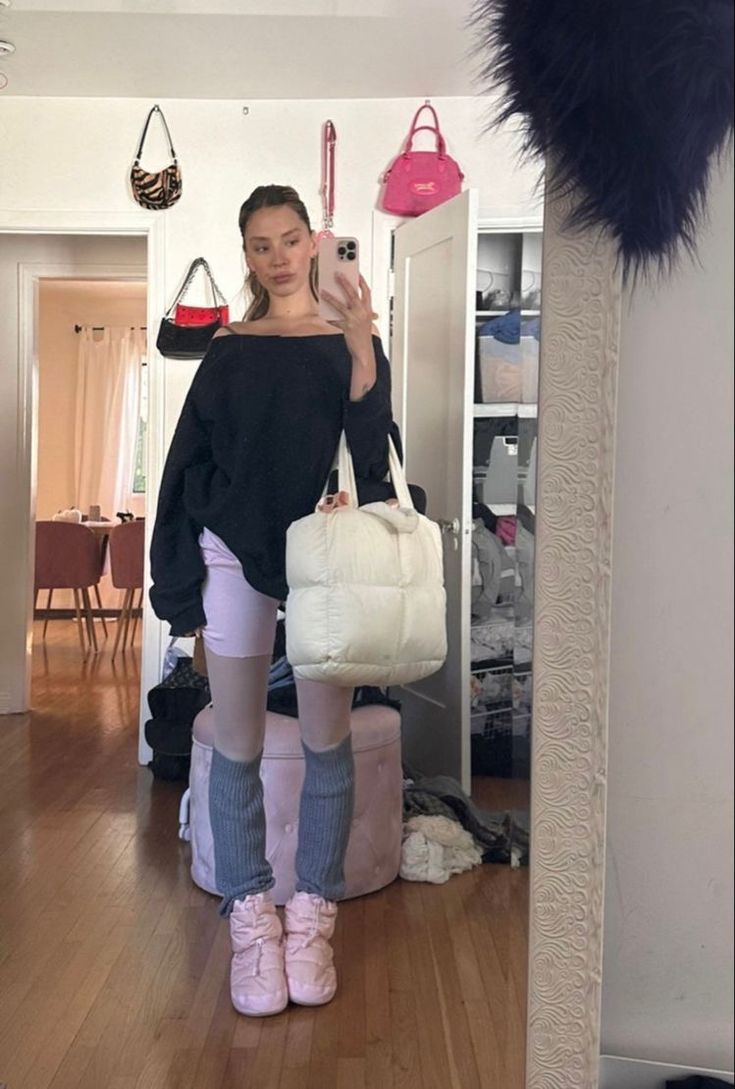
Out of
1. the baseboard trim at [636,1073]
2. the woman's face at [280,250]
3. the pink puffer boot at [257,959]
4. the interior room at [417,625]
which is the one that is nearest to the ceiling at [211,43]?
the interior room at [417,625]

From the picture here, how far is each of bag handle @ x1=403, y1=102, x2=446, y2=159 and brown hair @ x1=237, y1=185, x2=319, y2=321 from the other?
0.33 m

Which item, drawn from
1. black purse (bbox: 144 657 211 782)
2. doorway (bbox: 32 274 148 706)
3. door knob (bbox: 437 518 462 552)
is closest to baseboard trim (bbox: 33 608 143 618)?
doorway (bbox: 32 274 148 706)

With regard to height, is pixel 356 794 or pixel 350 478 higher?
pixel 350 478

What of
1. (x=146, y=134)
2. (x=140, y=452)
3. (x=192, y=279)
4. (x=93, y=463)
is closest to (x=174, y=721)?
(x=192, y=279)

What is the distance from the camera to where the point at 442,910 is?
1.26 metres

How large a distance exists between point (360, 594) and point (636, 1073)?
457 millimetres

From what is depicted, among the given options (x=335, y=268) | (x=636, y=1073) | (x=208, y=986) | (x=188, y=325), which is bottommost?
(x=208, y=986)

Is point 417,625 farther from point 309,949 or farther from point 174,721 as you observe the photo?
point 174,721

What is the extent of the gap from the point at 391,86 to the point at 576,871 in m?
1.33

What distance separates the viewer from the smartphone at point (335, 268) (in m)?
1.04

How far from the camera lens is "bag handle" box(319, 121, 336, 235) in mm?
1323

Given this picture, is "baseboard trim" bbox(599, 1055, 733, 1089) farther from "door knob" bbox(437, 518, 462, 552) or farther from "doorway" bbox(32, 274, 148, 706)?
"doorway" bbox(32, 274, 148, 706)

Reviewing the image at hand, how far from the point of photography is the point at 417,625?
990mm

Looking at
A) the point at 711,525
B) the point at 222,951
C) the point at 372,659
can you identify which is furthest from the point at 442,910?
Result: the point at 711,525
